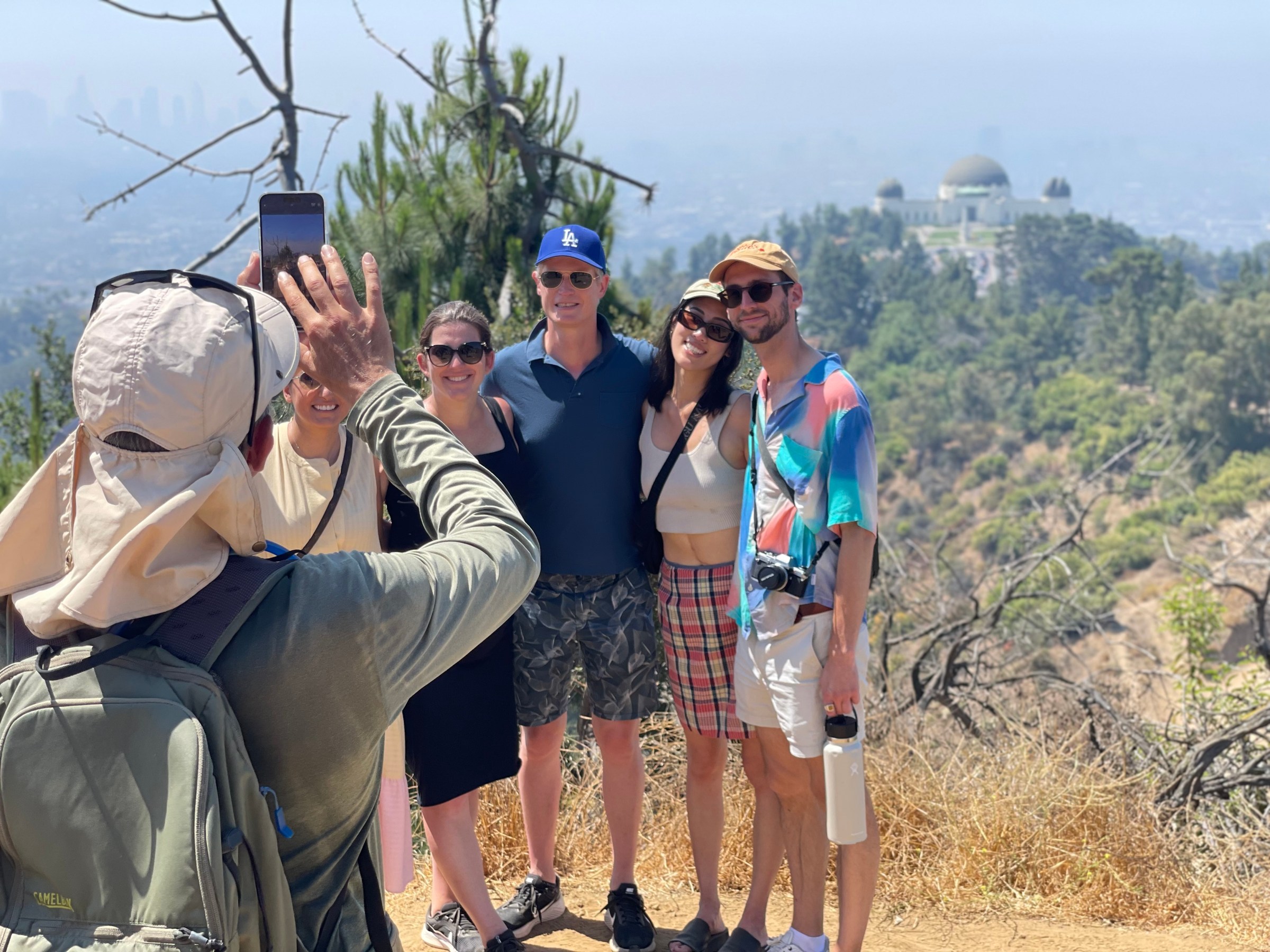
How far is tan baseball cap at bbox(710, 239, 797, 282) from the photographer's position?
8.63 ft

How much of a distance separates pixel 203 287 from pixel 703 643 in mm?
1813

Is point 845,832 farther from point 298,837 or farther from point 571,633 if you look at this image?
point 298,837

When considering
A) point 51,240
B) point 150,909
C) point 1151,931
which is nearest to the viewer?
point 150,909

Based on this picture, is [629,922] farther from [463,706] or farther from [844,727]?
[844,727]

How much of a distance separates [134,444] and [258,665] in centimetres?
25

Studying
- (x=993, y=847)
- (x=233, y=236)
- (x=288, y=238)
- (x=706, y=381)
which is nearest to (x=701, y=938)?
(x=993, y=847)

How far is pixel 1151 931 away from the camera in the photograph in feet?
10.3

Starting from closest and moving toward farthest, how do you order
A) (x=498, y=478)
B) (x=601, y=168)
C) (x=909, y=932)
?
(x=498, y=478)
(x=909, y=932)
(x=601, y=168)

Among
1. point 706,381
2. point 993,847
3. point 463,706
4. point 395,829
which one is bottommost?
point 993,847

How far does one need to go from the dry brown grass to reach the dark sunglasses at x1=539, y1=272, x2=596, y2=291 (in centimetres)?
154

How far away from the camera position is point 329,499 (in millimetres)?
2436

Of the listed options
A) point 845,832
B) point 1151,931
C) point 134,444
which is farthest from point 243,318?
point 1151,931

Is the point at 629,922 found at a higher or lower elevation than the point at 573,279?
lower

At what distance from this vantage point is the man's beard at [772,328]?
2633mm
